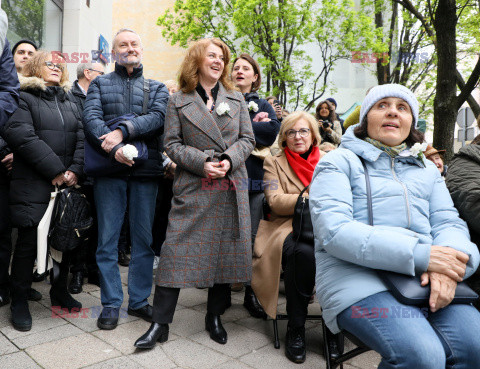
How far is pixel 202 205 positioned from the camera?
326 centimetres

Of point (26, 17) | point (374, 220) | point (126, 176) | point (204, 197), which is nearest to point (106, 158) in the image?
point (126, 176)

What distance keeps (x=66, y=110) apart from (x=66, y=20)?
6.82 metres

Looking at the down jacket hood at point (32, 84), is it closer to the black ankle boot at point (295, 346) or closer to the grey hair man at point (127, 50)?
the grey hair man at point (127, 50)

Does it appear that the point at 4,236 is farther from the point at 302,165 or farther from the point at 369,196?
the point at 369,196

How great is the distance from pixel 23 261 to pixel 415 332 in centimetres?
298

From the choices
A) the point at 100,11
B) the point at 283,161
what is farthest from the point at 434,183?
the point at 100,11

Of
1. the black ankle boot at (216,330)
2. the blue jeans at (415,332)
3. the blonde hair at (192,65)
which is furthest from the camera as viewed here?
the blonde hair at (192,65)

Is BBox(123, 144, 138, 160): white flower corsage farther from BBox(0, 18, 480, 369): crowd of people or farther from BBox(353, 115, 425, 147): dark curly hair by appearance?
BBox(353, 115, 425, 147): dark curly hair

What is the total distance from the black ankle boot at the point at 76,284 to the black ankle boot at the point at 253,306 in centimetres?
170

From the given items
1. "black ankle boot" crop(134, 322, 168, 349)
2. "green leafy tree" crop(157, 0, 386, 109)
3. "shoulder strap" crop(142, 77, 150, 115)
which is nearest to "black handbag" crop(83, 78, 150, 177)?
"shoulder strap" crop(142, 77, 150, 115)

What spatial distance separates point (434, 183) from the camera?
2.54m

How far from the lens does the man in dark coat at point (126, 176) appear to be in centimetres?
346

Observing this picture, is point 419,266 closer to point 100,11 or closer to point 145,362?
point 145,362

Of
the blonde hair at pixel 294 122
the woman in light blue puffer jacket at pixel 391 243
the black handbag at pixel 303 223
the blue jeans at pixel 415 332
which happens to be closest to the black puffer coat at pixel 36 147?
the blonde hair at pixel 294 122
